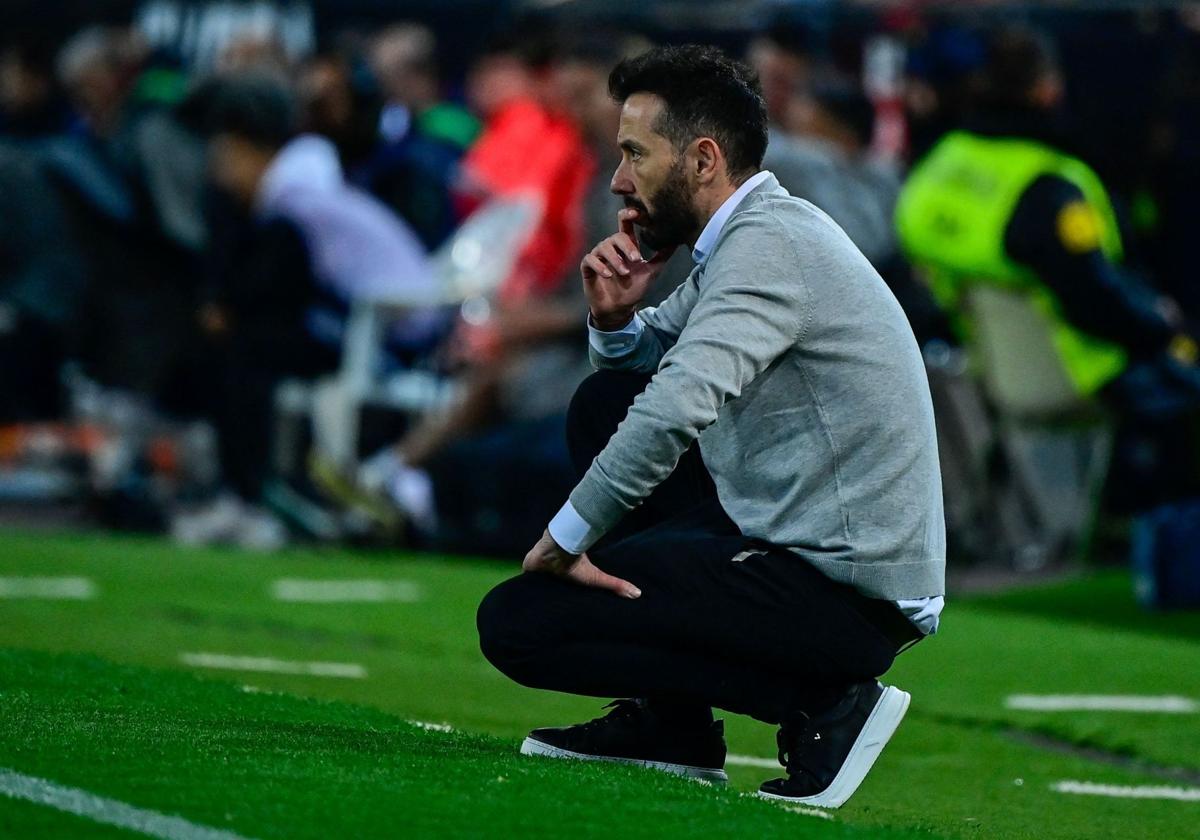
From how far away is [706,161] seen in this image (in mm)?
4793

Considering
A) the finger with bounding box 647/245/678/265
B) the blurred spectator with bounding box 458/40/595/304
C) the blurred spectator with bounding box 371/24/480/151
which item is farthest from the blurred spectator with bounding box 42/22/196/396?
the finger with bounding box 647/245/678/265

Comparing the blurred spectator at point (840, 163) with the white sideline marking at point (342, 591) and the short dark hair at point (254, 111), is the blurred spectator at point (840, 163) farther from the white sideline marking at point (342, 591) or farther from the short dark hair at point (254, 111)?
the short dark hair at point (254, 111)

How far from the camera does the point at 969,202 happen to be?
35.2 feet

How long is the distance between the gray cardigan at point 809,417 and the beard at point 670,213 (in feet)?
0.33

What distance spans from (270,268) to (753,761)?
6.32m

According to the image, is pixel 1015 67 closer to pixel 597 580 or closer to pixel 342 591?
pixel 342 591

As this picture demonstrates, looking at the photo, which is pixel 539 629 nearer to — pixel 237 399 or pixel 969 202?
pixel 969 202

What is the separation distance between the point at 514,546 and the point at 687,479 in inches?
224

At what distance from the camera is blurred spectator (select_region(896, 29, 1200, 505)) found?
10320 millimetres

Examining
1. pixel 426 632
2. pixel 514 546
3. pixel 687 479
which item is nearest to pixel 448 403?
pixel 514 546

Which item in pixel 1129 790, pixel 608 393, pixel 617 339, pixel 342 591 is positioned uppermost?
pixel 617 339

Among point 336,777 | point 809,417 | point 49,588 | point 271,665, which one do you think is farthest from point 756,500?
point 49,588

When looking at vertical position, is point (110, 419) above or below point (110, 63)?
below

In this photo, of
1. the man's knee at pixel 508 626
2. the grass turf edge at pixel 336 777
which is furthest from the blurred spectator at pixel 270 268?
the man's knee at pixel 508 626
